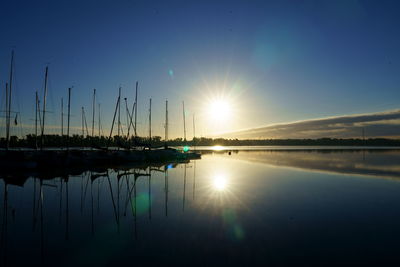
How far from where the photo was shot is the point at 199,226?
39.3ft

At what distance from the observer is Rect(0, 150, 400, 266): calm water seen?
8.60m

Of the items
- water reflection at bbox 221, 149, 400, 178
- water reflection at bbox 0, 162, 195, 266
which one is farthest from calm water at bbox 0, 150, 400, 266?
water reflection at bbox 221, 149, 400, 178

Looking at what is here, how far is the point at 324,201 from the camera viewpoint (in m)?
17.3

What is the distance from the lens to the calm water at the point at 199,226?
28.2ft

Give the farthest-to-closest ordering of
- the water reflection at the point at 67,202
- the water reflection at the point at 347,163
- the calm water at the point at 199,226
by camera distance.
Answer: the water reflection at the point at 347,163 → the water reflection at the point at 67,202 → the calm water at the point at 199,226

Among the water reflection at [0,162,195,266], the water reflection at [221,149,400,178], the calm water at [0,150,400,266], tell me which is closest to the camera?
the calm water at [0,150,400,266]

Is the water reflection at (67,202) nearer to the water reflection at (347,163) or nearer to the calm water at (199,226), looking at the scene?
the calm water at (199,226)

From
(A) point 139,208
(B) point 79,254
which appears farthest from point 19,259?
(A) point 139,208

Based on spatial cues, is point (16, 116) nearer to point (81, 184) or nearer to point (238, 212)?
point (81, 184)

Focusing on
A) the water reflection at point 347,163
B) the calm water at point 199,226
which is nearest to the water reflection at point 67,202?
the calm water at point 199,226

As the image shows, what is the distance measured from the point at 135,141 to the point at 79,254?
159 feet

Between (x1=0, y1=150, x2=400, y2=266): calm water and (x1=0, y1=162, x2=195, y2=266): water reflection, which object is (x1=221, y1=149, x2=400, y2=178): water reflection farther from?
(x1=0, y1=162, x2=195, y2=266): water reflection

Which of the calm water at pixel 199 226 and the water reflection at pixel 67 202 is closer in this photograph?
the calm water at pixel 199 226

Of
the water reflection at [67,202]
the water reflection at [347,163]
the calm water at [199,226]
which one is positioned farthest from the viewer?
the water reflection at [347,163]
